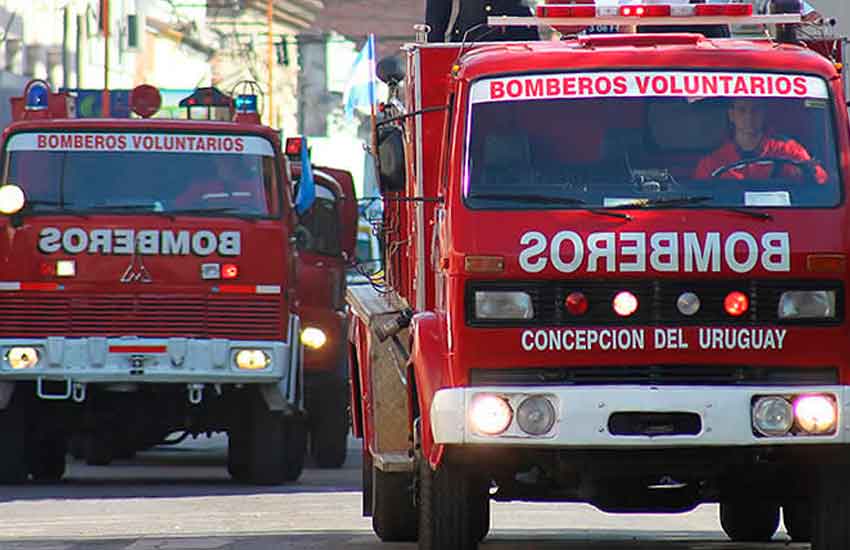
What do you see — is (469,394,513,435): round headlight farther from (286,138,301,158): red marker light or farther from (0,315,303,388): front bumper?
(286,138,301,158): red marker light

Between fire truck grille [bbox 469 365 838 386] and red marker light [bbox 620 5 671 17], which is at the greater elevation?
red marker light [bbox 620 5 671 17]

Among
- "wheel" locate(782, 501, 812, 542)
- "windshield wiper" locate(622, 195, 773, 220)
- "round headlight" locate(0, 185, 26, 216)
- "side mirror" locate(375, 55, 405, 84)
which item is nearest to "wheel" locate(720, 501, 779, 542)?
"wheel" locate(782, 501, 812, 542)

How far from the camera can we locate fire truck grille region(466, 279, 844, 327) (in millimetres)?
9805

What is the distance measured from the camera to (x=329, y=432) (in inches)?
811

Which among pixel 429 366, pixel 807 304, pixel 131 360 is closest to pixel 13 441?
pixel 131 360

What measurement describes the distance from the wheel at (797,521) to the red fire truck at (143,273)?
19.9 feet

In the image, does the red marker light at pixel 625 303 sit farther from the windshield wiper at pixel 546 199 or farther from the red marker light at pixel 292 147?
the red marker light at pixel 292 147

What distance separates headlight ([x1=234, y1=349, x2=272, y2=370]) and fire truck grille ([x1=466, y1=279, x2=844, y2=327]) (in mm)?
7924

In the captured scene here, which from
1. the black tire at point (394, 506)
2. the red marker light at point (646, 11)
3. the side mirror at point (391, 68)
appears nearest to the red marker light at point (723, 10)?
the red marker light at point (646, 11)

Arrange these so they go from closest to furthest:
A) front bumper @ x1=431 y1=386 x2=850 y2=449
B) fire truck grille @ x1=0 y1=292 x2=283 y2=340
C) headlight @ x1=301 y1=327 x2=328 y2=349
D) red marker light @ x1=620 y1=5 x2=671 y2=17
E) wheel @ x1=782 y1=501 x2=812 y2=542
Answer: front bumper @ x1=431 y1=386 x2=850 y2=449, red marker light @ x1=620 y1=5 x2=671 y2=17, wheel @ x1=782 y1=501 x2=812 y2=542, fire truck grille @ x1=0 y1=292 x2=283 y2=340, headlight @ x1=301 y1=327 x2=328 y2=349

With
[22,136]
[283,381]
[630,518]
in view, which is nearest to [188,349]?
[283,381]

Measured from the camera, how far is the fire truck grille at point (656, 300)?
9805 millimetres

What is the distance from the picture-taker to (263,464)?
59.3 feet

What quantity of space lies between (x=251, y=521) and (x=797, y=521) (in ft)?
11.8
